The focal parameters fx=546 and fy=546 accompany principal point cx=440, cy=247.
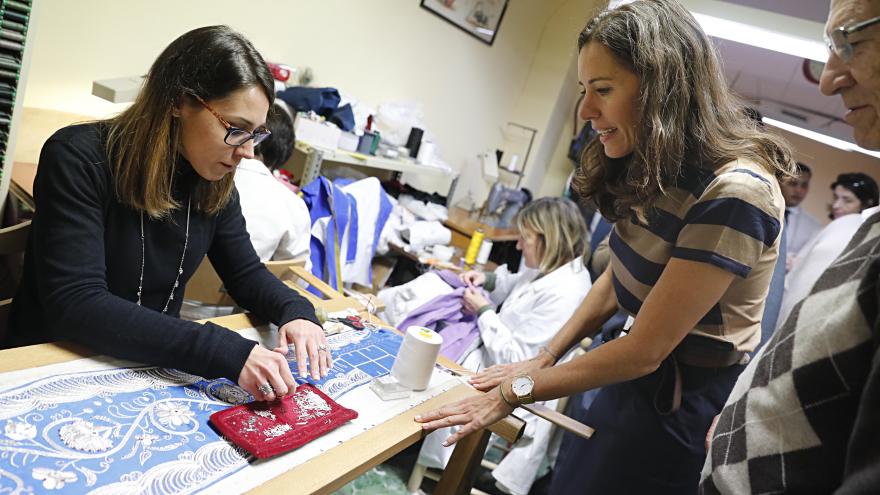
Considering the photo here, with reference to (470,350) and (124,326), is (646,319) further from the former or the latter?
(470,350)

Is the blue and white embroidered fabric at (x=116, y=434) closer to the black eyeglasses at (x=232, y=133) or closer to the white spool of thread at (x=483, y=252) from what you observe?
the black eyeglasses at (x=232, y=133)

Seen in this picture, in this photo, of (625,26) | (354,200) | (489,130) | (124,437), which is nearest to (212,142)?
(124,437)

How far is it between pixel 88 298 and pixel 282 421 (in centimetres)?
45

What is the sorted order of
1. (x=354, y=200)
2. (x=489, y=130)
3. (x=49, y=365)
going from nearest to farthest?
(x=49, y=365) < (x=354, y=200) < (x=489, y=130)

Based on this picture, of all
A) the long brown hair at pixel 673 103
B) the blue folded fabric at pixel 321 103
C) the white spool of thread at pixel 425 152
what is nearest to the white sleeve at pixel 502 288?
the white spool of thread at pixel 425 152

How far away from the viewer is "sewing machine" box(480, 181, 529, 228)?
15.3 ft

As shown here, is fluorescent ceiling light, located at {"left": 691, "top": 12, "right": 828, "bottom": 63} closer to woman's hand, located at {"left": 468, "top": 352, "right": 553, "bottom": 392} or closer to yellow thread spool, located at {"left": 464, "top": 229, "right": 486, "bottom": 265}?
woman's hand, located at {"left": 468, "top": 352, "right": 553, "bottom": 392}

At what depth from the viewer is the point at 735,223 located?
1.00 meters

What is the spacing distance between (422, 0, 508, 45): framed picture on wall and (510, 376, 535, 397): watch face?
128 inches

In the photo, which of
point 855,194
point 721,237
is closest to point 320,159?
point 721,237

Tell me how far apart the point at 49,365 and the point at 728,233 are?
125 cm

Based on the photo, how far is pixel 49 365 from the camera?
3.19ft

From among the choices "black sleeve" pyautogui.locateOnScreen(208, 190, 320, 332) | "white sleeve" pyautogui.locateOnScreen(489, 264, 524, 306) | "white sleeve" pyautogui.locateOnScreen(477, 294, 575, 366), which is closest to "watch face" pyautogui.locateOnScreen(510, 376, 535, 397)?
"black sleeve" pyautogui.locateOnScreen(208, 190, 320, 332)

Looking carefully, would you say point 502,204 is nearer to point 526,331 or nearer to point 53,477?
point 526,331
